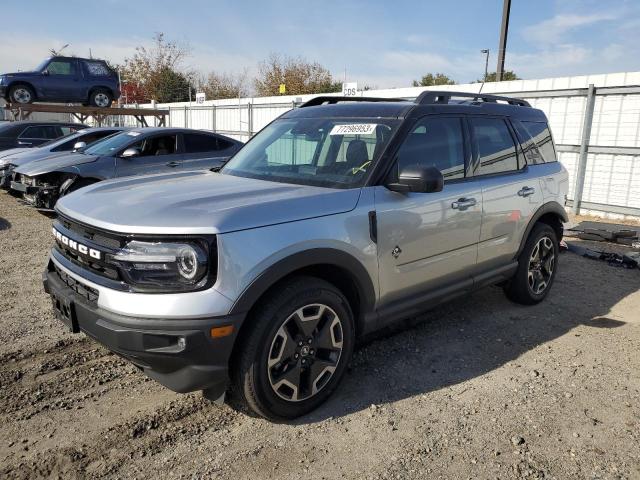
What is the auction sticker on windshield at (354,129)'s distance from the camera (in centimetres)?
360

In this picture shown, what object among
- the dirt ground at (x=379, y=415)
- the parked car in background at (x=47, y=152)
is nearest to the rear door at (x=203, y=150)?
the parked car in background at (x=47, y=152)

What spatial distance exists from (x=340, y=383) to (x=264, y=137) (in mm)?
2087

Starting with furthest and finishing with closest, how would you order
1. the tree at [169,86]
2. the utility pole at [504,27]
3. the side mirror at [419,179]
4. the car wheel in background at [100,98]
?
the tree at [169,86]
the utility pole at [504,27]
the car wheel in background at [100,98]
the side mirror at [419,179]

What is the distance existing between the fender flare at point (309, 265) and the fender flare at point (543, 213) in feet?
6.91

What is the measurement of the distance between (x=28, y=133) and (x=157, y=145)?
20.8 feet

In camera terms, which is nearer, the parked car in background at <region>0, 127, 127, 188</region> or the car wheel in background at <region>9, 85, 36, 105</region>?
the parked car in background at <region>0, 127, 127, 188</region>

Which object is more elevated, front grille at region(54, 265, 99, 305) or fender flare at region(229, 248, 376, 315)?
fender flare at region(229, 248, 376, 315)

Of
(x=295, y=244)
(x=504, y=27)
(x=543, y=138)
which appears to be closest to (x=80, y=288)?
(x=295, y=244)

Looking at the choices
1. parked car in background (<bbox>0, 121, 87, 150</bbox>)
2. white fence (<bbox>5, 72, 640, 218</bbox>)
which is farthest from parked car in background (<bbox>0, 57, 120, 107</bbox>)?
white fence (<bbox>5, 72, 640, 218</bbox>)

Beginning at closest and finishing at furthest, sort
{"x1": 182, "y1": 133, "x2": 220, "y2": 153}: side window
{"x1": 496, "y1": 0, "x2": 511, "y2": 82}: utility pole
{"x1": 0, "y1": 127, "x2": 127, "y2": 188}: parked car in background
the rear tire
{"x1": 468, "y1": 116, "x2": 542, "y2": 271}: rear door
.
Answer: {"x1": 468, "y1": 116, "x2": 542, "y2": 271}: rear door
the rear tire
{"x1": 182, "y1": 133, "x2": 220, "y2": 153}: side window
{"x1": 0, "y1": 127, "x2": 127, "y2": 188}: parked car in background
{"x1": 496, "y1": 0, "x2": 511, "y2": 82}: utility pole

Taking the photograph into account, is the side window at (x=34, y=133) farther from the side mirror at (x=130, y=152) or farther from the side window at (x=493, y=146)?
the side window at (x=493, y=146)

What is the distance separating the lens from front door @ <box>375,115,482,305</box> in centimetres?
333

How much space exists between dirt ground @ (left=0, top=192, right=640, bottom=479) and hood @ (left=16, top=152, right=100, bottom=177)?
4265mm

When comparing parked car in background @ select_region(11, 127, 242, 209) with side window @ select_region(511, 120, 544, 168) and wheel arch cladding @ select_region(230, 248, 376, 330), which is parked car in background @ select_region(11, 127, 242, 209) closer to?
side window @ select_region(511, 120, 544, 168)
